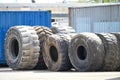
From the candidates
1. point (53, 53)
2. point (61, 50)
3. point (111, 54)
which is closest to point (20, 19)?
point (53, 53)

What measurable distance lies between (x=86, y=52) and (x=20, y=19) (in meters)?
5.29

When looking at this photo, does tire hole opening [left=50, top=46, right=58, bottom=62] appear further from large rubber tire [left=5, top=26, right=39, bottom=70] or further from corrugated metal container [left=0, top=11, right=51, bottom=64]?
corrugated metal container [left=0, top=11, right=51, bottom=64]

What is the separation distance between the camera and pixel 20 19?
20.9m

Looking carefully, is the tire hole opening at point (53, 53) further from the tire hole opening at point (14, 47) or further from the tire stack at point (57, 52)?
the tire hole opening at point (14, 47)

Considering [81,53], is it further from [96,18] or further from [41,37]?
[96,18]

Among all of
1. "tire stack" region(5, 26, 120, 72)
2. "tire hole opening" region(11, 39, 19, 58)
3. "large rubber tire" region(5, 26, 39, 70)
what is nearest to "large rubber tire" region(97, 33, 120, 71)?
"tire stack" region(5, 26, 120, 72)

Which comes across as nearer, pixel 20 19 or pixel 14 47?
pixel 14 47

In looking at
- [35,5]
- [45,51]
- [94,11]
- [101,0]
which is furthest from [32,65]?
[101,0]

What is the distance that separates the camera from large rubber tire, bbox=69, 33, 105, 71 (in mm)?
16172

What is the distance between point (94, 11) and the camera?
113ft

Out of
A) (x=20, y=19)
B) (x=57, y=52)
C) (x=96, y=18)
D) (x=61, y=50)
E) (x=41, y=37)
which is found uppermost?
(x=20, y=19)

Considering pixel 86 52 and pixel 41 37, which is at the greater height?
pixel 41 37

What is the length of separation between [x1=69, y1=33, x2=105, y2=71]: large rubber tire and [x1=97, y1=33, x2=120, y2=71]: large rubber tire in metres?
0.18

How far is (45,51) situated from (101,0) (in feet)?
159
